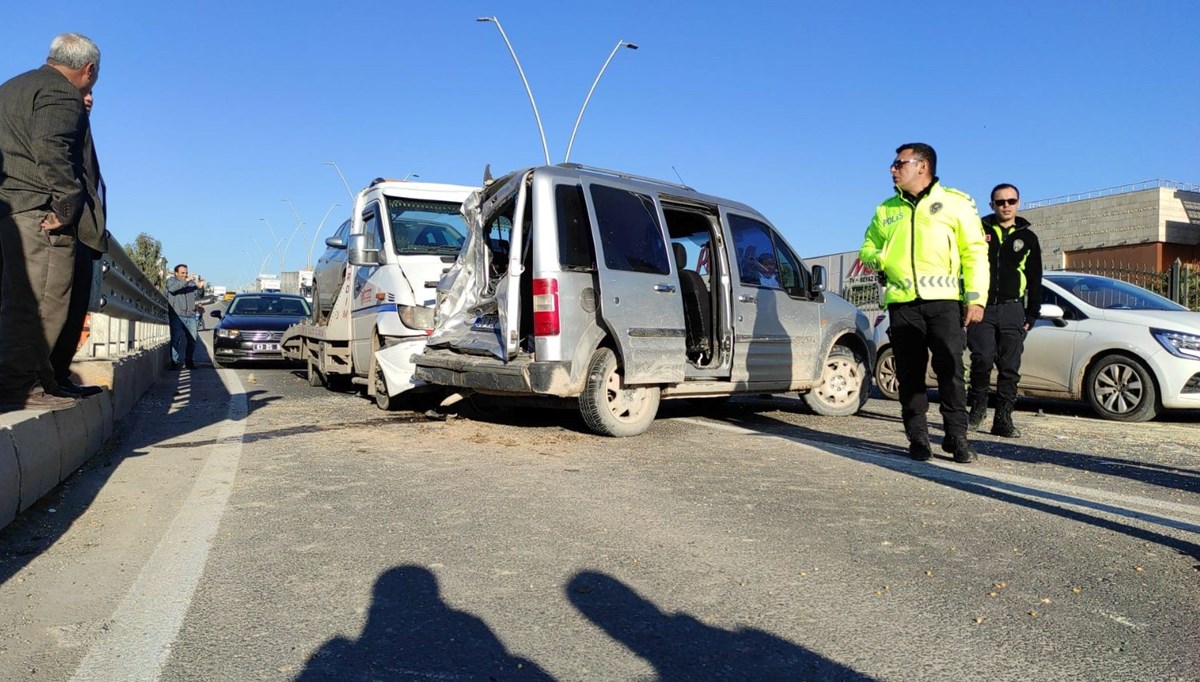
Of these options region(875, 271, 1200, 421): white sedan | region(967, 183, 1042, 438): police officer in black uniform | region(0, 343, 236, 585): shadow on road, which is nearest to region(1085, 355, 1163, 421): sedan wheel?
region(875, 271, 1200, 421): white sedan

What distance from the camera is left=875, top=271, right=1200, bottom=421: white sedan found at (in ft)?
27.5

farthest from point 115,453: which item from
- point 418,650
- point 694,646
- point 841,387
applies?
point 841,387

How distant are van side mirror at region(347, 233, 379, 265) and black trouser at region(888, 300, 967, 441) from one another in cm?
520

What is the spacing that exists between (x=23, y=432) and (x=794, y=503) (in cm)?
361

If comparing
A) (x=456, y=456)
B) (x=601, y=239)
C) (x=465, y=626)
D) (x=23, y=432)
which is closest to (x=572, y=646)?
(x=465, y=626)

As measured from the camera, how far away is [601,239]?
6.67 metres

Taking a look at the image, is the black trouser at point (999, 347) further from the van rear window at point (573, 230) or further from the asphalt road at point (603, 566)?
the van rear window at point (573, 230)

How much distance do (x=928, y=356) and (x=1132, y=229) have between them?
34491 millimetres

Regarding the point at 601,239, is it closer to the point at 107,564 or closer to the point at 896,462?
the point at 896,462

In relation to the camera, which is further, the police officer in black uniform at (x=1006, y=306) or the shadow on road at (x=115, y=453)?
the police officer in black uniform at (x=1006, y=306)

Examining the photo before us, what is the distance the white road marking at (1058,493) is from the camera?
435 cm

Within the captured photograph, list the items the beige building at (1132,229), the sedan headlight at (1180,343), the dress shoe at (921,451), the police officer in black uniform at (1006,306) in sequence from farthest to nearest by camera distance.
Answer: the beige building at (1132,229), the sedan headlight at (1180,343), the police officer in black uniform at (1006,306), the dress shoe at (921,451)

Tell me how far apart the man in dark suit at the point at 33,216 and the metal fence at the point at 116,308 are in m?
1.41

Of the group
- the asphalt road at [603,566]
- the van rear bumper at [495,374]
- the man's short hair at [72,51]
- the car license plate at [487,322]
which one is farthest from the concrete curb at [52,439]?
the car license plate at [487,322]
